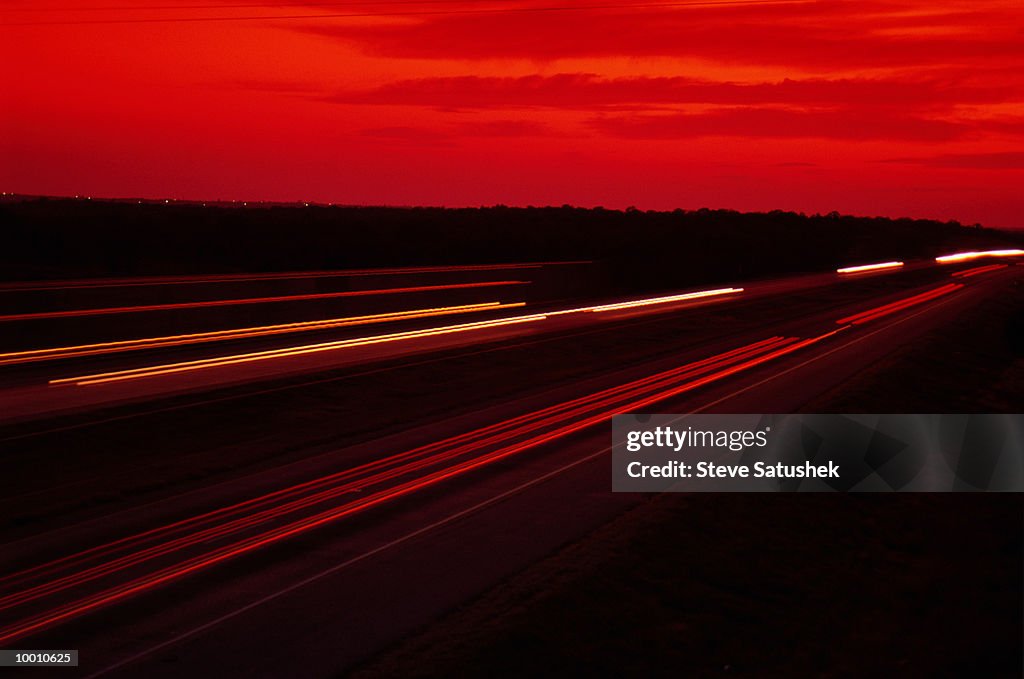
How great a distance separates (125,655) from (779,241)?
428ft

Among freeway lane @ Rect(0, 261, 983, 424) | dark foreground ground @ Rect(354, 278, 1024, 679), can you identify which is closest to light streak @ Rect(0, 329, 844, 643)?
dark foreground ground @ Rect(354, 278, 1024, 679)

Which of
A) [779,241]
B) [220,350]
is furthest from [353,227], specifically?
[220,350]

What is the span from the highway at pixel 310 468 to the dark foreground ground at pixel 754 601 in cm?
50

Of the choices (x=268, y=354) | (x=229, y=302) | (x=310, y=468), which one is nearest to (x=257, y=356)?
(x=268, y=354)

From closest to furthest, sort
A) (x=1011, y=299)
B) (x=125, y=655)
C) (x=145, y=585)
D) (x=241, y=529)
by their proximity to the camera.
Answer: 1. (x=125, y=655)
2. (x=145, y=585)
3. (x=241, y=529)
4. (x=1011, y=299)

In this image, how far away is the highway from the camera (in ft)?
28.4

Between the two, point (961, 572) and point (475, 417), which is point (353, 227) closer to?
point (475, 417)

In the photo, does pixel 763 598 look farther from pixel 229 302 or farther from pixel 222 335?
pixel 229 302

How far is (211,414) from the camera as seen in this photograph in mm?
19438

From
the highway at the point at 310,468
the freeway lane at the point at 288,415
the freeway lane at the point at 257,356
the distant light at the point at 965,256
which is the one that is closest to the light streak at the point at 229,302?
the highway at the point at 310,468

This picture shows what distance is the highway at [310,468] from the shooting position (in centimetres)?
866

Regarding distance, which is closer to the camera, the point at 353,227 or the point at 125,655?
the point at 125,655

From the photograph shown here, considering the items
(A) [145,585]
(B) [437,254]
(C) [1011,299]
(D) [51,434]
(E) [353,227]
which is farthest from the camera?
(E) [353,227]

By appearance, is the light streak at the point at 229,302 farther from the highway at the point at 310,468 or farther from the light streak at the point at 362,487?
the light streak at the point at 362,487
